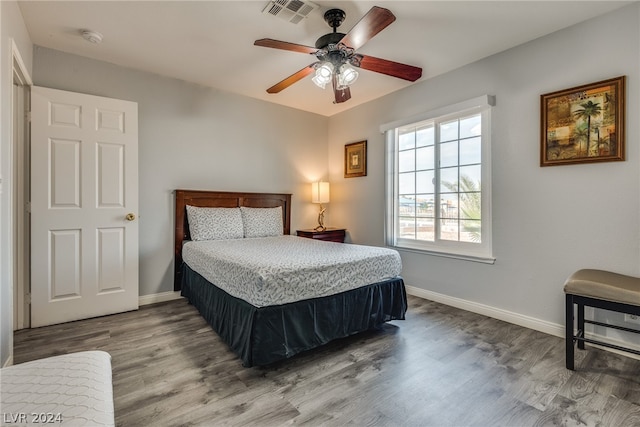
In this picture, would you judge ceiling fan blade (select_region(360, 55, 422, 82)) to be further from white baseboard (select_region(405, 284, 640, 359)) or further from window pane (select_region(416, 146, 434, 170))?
white baseboard (select_region(405, 284, 640, 359))

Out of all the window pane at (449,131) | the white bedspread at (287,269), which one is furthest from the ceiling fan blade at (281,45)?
the window pane at (449,131)

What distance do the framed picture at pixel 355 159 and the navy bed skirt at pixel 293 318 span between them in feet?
6.52

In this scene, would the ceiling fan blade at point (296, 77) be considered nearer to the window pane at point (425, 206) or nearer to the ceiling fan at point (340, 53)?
the ceiling fan at point (340, 53)

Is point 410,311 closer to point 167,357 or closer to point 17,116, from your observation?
point 167,357

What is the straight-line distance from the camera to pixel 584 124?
2355 millimetres

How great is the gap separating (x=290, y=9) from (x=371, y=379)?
2.57 metres

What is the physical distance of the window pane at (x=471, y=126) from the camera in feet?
10.0

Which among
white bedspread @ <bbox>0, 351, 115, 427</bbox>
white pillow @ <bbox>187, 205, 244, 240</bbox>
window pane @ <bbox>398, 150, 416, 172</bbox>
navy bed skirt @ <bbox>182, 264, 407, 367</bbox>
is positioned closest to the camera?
white bedspread @ <bbox>0, 351, 115, 427</bbox>

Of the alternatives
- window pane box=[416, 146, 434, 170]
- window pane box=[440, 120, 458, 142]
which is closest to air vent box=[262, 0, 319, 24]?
window pane box=[440, 120, 458, 142]

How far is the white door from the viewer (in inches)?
105

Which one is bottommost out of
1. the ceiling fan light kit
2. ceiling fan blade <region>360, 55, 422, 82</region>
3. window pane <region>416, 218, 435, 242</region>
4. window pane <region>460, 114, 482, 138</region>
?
window pane <region>416, 218, 435, 242</region>

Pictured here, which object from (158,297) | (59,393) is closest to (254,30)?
(59,393)

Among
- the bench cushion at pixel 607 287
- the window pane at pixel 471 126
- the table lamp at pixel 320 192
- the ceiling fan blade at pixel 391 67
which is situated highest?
the ceiling fan blade at pixel 391 67

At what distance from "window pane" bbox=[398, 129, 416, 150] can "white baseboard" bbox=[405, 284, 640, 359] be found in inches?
68.1
